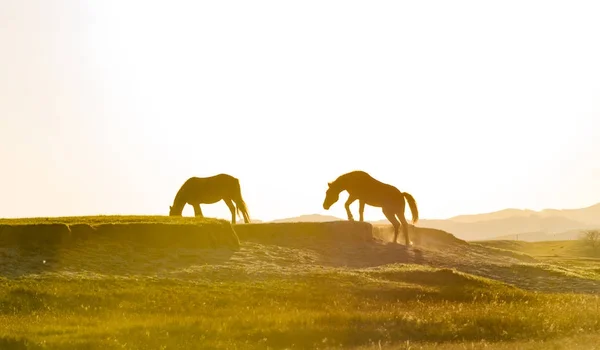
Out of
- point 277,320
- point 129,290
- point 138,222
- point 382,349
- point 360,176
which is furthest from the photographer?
point 360,176

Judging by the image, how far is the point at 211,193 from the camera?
41.2 m

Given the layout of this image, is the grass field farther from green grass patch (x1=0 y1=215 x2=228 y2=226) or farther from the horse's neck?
the horse's neck

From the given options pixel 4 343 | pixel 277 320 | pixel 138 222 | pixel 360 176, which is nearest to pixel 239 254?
pixel 138 222

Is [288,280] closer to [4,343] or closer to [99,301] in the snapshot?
[99,301]

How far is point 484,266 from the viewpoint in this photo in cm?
3881

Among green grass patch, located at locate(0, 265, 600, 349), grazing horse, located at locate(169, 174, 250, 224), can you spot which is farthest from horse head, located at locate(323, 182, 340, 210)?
green grass patch, located at locate(0, 265, 600, 349)

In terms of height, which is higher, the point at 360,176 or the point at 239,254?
the point at 360,176

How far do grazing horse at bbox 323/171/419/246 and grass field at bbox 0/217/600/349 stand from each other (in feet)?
11.0

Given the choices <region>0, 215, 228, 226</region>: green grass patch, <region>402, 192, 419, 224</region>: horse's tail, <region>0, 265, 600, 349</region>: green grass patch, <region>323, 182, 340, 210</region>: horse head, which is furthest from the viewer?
<region>402, 192, 419, 224</region>: horse's tail

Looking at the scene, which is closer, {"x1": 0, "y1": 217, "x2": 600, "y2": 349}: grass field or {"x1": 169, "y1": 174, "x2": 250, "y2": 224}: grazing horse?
{"x1": 0, "y1": 217, "x2": 600, "y2": 349}: grass field

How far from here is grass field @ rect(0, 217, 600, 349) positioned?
623 inches

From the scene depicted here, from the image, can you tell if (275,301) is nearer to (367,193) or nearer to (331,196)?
(367,193)

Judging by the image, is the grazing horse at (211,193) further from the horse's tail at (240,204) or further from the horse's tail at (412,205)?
the horse's tail at (412,205)

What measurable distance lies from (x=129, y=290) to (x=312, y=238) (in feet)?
50.7
